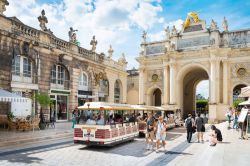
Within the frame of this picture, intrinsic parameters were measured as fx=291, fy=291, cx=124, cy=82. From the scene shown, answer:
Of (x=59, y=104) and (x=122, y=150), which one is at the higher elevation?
(x=59, y=104)

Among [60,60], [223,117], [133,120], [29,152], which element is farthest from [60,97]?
[223,117]

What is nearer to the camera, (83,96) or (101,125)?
(101,125)

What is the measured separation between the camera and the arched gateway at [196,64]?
118 ft

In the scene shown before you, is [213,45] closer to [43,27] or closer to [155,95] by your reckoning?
[155,95]

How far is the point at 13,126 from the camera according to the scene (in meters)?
18.5

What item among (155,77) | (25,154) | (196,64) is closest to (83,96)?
(155,77)

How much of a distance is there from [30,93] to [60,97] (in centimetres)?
406

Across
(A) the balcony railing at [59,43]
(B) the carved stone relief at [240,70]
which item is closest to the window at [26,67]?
(A) the balcony railing at [59,43]

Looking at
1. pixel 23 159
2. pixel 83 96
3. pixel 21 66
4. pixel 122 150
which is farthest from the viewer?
pixel 83 96

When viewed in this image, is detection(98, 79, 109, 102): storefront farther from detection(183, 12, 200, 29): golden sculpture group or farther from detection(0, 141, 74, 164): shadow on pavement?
detection(0, 141, 74, 164): shadow on pavement

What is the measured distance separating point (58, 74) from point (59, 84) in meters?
0.90

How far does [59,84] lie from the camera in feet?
85.1

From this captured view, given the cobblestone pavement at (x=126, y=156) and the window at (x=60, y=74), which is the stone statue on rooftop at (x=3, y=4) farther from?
the cobblestone pavement at (x=126, y=156)

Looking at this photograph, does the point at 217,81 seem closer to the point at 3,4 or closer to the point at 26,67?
the point at 26,67
